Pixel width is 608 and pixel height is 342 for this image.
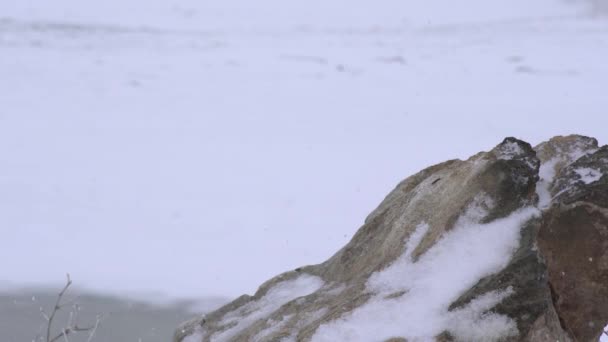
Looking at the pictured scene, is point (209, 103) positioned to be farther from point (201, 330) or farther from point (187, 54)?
point (201, 330)

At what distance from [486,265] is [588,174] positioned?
58 cm

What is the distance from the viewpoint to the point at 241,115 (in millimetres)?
9930

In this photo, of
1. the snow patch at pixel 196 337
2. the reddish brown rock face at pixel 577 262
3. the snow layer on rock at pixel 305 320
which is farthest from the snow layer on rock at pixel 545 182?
the snow patch at pixel 196 337

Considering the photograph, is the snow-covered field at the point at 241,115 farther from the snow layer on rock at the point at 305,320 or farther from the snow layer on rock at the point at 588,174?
the snow layer on rock at the point at 588,174

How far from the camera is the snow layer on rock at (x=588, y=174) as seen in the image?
3.02m

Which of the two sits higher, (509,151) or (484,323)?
(509,151)

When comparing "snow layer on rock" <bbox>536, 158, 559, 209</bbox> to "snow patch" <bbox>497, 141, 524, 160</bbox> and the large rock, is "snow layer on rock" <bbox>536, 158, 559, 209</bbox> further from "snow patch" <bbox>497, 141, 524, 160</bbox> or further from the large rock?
"snow patch" <bbox>497, 141, 524, 160</bbox>

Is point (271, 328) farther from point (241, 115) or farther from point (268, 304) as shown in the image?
point (241, 115)

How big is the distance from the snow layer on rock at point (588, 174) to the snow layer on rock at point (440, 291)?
24 centimetres

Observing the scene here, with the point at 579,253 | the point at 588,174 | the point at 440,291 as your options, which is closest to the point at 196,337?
the point at 440,291

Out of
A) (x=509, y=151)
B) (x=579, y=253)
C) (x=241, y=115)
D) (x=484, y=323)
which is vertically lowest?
(x=484, y=323)

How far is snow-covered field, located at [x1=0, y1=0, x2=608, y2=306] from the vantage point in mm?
7098

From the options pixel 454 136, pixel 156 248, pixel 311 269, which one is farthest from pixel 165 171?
pixel 311 269

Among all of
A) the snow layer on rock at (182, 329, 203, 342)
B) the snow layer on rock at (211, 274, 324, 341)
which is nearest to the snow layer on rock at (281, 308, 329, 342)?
the snow layer on rock at (211, 274, 324, 341)
